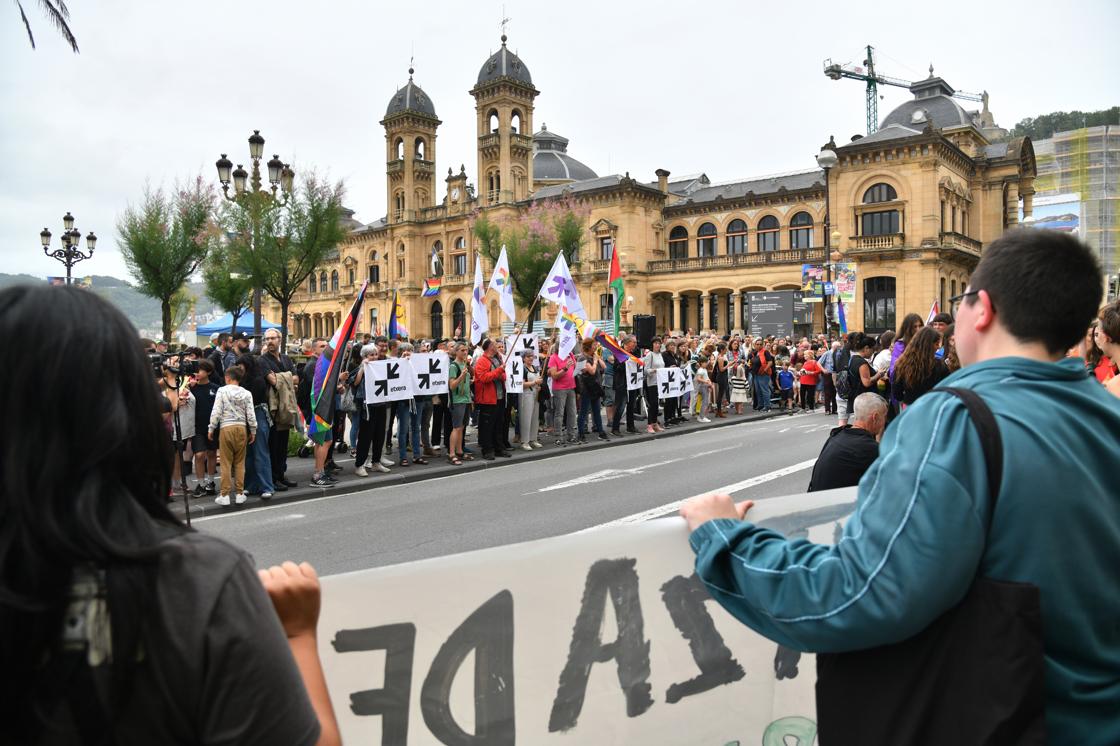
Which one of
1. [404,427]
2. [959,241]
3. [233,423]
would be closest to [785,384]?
[404,427]

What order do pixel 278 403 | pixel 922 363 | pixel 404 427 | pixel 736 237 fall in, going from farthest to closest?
pixel 736 237 → pixel 404 427 → pixel 278 403 → pixel 922 363

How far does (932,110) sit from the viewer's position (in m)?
60.3

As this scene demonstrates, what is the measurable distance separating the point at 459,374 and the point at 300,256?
1563 centimetres

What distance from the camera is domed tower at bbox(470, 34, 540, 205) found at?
72.8 m

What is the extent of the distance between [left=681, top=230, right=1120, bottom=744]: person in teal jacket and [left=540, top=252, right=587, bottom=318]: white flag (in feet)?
51.1

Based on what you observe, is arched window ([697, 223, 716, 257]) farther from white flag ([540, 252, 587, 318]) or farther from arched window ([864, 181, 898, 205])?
white flag ([540, 252, 587, 318])

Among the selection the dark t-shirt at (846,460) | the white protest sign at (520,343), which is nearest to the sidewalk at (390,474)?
the white protest sign at (520,343)

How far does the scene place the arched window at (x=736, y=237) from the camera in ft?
207

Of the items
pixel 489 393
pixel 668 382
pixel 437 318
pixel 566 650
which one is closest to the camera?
pixel 566 650

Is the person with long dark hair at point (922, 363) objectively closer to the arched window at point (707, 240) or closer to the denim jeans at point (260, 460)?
the denim jeans at point (260, 460)

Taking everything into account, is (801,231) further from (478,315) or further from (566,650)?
(566,650)

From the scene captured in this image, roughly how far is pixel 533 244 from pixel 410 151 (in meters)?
32.8

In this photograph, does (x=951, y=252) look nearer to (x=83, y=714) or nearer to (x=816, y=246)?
(x=816, y=246)

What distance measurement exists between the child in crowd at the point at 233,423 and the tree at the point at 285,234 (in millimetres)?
16514
